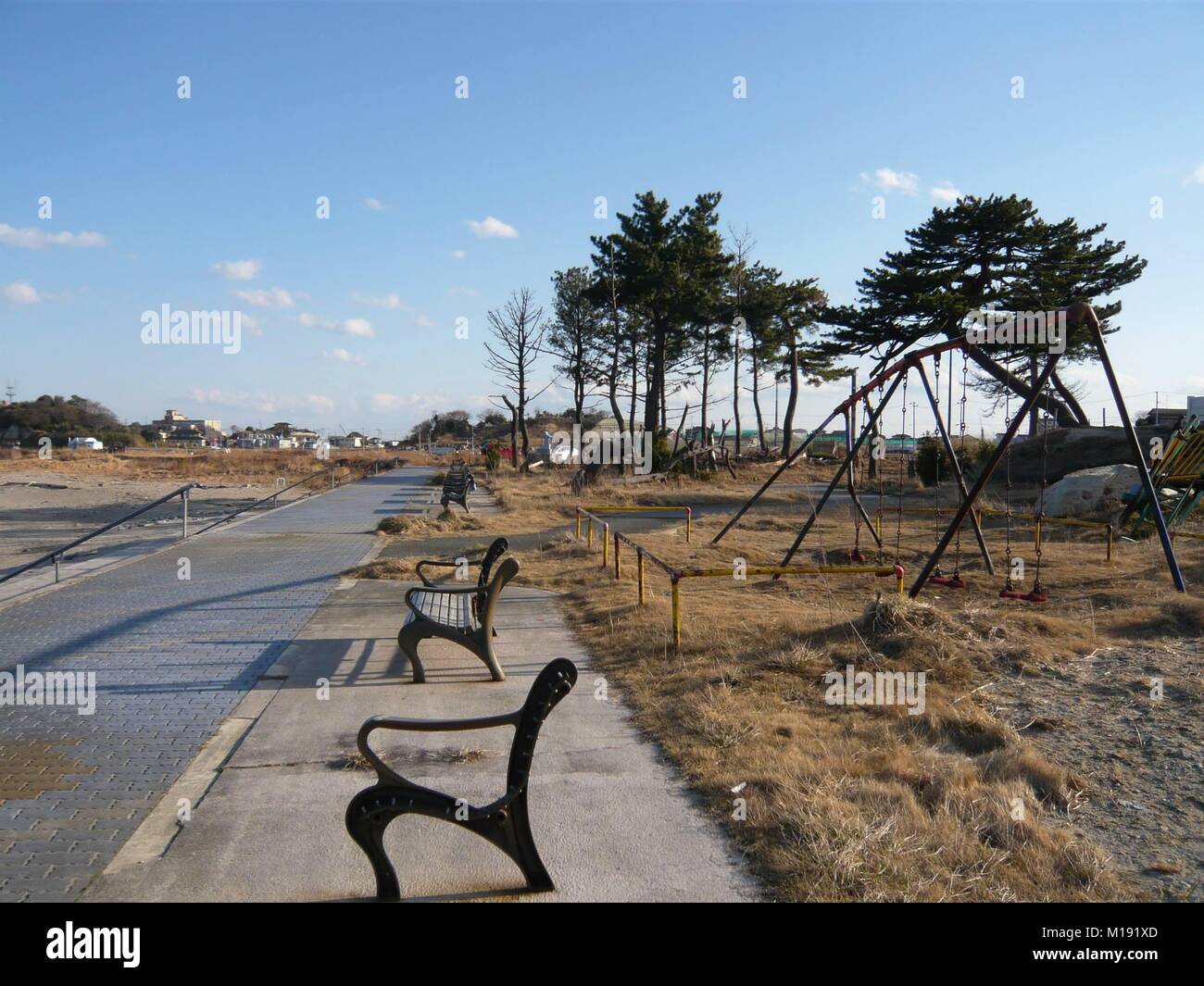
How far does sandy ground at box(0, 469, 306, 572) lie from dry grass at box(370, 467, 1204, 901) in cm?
1017

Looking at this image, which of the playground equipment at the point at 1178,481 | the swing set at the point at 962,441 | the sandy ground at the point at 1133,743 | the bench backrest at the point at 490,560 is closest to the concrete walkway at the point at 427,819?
the bench backrest at the point at 490,560

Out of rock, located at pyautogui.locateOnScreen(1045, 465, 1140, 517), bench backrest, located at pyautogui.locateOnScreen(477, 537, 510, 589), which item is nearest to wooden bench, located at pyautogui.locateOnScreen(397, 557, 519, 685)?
bench backrest, located at pyautogui.locateOnScreen(477, 537, 510, 589)

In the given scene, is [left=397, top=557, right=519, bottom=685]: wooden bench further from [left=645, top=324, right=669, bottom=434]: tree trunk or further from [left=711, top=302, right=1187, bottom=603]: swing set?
[left=645, top=324, right=669, bottom=434]: tree trunk

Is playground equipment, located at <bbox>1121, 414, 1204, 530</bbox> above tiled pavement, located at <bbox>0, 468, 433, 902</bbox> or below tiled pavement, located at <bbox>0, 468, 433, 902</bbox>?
above

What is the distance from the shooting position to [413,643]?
24.2ft

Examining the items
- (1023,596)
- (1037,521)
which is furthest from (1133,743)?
(1037,521)

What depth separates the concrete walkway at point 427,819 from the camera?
3.99m

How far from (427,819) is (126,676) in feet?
12.4

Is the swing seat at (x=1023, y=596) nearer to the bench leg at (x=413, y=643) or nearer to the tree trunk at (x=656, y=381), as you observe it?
the bench leg at (x=413, y=643)

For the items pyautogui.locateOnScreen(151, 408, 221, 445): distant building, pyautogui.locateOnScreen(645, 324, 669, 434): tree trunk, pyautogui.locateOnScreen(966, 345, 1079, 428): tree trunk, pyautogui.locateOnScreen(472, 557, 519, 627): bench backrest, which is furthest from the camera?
pyautogui.locateOnScreen(151, 408, 221, 445): distant building

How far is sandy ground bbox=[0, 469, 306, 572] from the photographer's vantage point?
18734mm

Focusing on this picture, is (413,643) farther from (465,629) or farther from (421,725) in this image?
(421,725)
